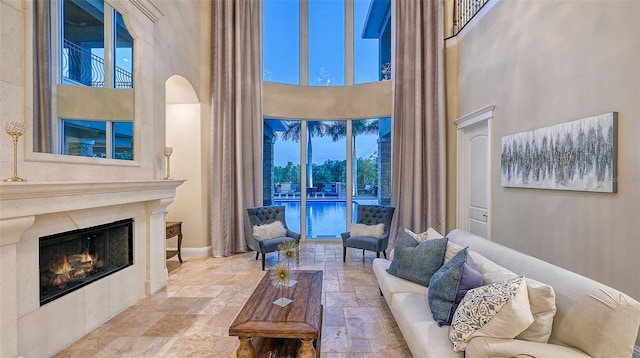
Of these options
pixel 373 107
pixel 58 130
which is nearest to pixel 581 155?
pixel 373 107

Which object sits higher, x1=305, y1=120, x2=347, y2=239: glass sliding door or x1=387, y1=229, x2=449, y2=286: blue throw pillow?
x1=305, y1=120, x2=347, y2=239: glass sliding door

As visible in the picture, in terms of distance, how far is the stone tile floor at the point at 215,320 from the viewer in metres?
2.45

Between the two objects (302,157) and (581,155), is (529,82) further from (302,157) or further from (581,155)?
(302,157)

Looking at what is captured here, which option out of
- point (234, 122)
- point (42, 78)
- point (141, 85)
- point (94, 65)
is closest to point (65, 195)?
point (42, 78)

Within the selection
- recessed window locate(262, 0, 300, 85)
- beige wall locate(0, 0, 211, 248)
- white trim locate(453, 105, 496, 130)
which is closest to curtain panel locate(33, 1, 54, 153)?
beige wall locate(0, 0, 211, 248)

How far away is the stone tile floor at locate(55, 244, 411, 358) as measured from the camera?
2453 mm

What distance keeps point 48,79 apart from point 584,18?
15.1 feet

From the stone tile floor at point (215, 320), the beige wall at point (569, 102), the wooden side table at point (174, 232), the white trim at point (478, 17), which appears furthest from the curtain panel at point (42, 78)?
the white trim at point (478, 17)

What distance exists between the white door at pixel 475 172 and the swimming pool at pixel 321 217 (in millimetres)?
2361

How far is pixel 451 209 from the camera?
17.1 feet

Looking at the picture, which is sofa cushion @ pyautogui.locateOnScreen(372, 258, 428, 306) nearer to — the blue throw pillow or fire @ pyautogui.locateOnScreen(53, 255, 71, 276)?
the blue throw pillow

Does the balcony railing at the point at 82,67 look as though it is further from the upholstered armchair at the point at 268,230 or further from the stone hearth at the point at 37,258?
the upholstered armchair at the point at 268,230

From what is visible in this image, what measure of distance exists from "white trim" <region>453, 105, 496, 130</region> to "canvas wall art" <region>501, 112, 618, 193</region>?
1.83 ft

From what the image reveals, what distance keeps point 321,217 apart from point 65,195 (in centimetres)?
464
